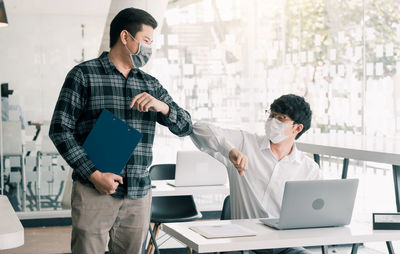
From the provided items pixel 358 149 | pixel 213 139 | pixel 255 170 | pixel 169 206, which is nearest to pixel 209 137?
pixel 213 139

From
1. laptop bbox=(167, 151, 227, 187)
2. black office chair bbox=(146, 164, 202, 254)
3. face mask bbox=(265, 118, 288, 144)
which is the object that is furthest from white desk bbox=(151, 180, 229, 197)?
face mask bbox=(265, 118, 288, 144)

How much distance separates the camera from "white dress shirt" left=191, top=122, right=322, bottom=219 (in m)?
2.98

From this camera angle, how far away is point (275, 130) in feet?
10.3

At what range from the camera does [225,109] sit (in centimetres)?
709

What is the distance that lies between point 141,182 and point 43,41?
4407 mm

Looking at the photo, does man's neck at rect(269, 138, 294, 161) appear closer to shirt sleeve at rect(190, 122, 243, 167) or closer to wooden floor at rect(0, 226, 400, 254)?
shirt sleeve at rect(190, 122, 243, 167)

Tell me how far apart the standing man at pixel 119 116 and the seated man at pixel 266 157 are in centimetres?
52

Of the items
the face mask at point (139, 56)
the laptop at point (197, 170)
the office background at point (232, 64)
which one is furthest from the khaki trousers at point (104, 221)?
the office background at point (232, 64)

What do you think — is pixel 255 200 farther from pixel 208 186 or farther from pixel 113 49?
pixel 208 186

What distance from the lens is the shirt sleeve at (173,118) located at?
2504mm

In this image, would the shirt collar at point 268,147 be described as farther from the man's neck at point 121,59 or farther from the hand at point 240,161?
the man's neck at point 121,59

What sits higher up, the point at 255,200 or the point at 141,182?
the point at 141,182

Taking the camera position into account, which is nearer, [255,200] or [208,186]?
[255,200]

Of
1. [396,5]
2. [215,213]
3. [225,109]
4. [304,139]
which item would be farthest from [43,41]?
[396,5]
